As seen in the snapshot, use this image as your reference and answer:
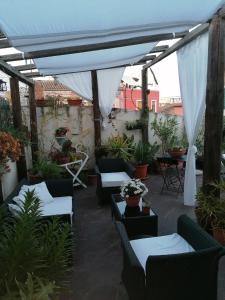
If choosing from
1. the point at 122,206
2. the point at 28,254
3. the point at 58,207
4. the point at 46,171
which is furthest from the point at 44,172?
the point at 28,254

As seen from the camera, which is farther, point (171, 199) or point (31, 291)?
point (171, 199)

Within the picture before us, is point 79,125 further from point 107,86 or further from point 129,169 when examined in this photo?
point 129,169

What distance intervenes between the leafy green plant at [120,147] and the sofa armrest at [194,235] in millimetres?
3588

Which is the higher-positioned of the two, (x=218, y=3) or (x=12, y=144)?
(x=218, y=3)

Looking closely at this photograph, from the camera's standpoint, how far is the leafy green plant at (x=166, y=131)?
6941 mm

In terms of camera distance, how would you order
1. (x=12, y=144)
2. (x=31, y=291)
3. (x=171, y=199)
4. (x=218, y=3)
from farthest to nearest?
(x=171, y=199), (x=12, y=144), (x=218, y=3), (x=31, y=291)

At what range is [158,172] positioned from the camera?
22.2ft

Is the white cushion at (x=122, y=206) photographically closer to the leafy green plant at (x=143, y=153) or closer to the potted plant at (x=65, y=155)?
the potted plant at (x=65, y=155)

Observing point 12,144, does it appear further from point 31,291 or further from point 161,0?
point 161,0

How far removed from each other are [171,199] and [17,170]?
9.11 ft

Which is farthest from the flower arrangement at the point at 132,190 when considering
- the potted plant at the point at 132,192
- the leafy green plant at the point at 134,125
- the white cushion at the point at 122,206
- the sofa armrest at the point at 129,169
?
the leafy green plant at the point at 134,125

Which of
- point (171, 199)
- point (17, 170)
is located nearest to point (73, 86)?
point (17, 170)

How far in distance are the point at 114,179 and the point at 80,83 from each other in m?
2.89

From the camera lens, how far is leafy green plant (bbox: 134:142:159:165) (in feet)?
20.9
